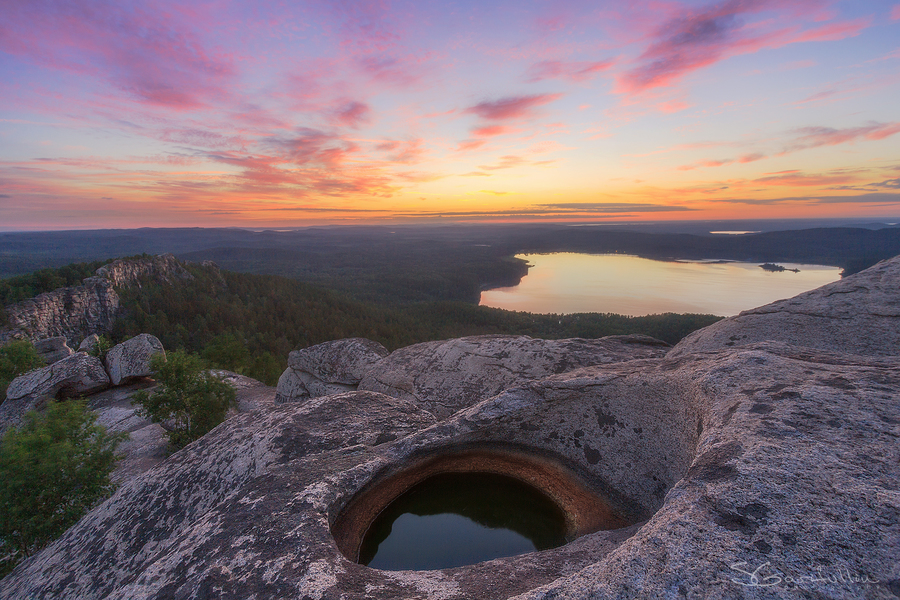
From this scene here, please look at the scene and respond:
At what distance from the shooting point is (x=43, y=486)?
902cm

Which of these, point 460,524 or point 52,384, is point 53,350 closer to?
point 52,384

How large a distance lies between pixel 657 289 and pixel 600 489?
140512mm

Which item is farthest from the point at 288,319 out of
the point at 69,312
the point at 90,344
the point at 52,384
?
the point at 52,384

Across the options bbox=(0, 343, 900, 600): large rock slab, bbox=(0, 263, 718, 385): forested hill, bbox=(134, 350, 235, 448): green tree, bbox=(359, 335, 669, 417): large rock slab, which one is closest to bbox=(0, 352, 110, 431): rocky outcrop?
bbox=(134, 350, 235, 448): green tree

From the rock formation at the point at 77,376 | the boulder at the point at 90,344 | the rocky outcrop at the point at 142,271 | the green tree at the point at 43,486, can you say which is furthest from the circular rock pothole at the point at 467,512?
the rocky outcrop at the point at 142,271

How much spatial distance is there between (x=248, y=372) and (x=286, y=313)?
143ft

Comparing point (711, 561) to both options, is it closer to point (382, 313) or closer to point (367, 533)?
point (367, 533)

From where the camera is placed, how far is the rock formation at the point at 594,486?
289cm

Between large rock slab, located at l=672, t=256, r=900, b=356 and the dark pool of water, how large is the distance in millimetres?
5231

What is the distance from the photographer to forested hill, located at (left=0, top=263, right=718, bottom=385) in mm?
64875

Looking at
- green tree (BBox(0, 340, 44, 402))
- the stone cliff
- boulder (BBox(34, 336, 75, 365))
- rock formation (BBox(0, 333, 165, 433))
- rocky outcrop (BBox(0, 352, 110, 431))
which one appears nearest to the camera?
rocky outcrop (BBox(0, 352, 110, 431))

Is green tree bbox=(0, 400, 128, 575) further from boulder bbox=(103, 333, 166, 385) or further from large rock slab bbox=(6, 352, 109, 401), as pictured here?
large rock slab bbox=(6, 352, 109, 401)

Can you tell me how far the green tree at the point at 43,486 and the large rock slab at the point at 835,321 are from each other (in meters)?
15.6

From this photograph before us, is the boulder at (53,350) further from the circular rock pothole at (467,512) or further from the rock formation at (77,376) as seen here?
the circular rock pothole at (467,512)
